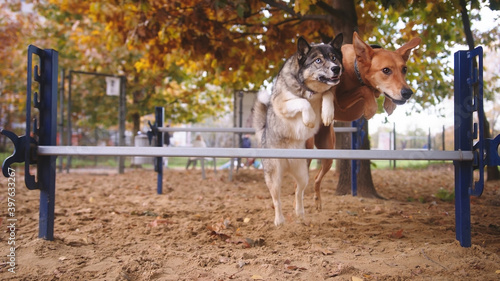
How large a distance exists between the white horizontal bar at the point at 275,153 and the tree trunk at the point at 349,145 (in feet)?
8.83

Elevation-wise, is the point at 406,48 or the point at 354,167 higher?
the point at 406,48

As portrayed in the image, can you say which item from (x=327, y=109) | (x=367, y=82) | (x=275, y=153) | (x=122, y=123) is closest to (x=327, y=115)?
(x=327, y=109)

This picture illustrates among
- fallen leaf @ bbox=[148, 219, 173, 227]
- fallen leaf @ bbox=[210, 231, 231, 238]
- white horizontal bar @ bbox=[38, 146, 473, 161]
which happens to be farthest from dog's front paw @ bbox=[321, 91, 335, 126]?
fallen leaf @ bbox=[148, 219, 173, 227]

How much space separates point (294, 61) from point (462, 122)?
1410 mm

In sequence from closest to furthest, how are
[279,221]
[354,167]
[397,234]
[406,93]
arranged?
1. [406,93]
2. [397,234]
3. [279,221]
4. [354,167]

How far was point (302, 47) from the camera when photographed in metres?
2.97

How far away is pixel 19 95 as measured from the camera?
1425 centimetres

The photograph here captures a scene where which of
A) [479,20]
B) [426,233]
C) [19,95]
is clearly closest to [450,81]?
[479,20]

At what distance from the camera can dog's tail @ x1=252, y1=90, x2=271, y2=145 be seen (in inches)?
158

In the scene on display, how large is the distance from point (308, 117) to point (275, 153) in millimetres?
553

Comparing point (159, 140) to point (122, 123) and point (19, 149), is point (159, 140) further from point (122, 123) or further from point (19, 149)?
point (122, 123)

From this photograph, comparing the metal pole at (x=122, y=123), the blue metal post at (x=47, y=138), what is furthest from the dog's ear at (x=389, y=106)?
the metal pole at (x=122, y=123)

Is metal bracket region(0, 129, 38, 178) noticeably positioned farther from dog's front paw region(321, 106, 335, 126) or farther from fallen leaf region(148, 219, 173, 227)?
dog's front paw region(321, 106, 335, 126)

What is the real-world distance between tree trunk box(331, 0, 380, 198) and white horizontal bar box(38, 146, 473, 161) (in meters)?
2.69
